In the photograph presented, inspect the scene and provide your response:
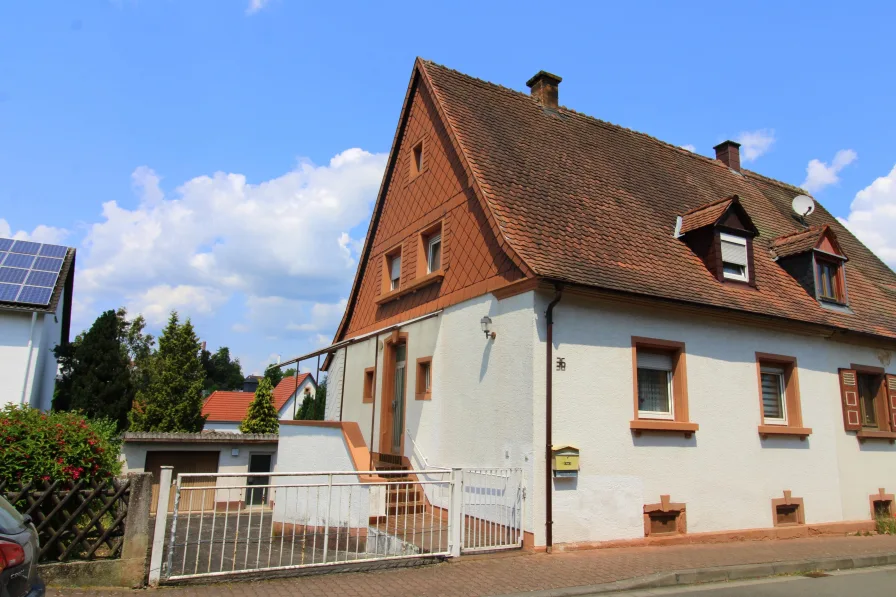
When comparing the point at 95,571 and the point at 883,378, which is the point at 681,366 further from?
the point at 95,571

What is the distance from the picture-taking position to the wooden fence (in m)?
6.39

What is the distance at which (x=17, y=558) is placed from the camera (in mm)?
4145

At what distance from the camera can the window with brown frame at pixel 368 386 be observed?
1547 centimetres

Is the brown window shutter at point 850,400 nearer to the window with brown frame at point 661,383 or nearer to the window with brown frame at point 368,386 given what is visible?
the window with brown frame at point 661,383

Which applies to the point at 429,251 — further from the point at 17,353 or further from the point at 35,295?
the point at 17,353

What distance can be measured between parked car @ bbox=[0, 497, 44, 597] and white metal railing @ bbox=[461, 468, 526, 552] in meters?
5.30

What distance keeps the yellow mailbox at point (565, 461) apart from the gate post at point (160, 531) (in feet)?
17.3

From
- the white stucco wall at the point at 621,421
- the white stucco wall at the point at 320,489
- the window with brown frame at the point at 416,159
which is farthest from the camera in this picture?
the window with brown frame at the point at 416,159

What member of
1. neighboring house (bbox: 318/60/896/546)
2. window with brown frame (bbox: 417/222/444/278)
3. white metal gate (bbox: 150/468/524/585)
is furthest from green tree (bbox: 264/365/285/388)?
white metal gate (bbox: 150/468/524/585)

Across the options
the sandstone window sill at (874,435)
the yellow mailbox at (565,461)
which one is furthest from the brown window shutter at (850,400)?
the yellow mailbox at (565,461)

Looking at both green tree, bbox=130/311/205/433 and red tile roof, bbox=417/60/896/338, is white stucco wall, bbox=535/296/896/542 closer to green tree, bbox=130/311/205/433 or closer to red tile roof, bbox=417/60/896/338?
red tile roof, bbox=417/60/896/338

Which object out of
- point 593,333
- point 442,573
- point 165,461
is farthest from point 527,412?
point 165,461

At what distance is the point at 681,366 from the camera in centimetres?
1078

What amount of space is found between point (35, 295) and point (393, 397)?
10.8 metres
